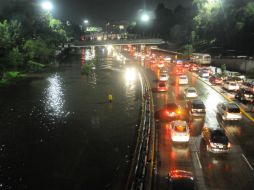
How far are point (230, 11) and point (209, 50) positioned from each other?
642 inches

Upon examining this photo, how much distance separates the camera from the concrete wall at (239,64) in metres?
77.9

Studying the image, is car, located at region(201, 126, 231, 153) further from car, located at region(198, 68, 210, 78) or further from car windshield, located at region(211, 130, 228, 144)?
car, located at region(198, 68, 210, 78)

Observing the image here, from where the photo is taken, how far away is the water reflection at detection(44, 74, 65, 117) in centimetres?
5322

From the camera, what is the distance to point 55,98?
63.1m

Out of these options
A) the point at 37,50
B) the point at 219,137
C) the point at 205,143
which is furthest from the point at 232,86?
the point at 37,50

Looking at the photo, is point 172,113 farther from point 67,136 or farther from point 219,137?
point 67,136

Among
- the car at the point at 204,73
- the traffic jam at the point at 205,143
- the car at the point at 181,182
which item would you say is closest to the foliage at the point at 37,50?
the car at the point at 204,73

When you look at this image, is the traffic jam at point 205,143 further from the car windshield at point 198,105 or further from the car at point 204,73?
the car at point 204,73

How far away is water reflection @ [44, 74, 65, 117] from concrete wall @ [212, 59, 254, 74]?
4079cm

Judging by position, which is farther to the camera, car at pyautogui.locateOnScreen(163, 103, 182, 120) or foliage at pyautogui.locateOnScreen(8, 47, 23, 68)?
foliage at pyautogui.locateOnScreen(8, 47, 23, 68)

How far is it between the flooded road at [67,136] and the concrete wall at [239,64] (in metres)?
25.7

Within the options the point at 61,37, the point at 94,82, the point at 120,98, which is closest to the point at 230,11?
the point at 94,82

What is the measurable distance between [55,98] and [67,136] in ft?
78.0

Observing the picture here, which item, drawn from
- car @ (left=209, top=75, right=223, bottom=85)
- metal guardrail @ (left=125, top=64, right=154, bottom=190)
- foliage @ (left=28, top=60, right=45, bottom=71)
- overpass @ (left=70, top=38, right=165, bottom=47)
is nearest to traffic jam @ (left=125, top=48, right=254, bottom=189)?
metal guardrail @ (left=125, top=64, right=154, bottom=190)
